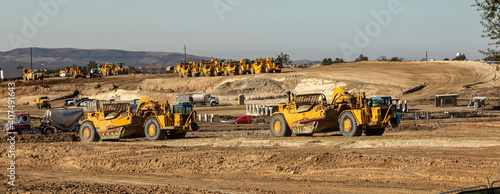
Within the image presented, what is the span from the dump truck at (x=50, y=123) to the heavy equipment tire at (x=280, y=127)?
60.9ft

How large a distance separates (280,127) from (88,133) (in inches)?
391

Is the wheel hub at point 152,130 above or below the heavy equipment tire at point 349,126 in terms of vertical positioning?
below

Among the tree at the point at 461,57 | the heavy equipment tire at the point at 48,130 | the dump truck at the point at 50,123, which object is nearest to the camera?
the dump truck at the point at 50,123

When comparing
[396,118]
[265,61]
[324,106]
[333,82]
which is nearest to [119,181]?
[324,106]

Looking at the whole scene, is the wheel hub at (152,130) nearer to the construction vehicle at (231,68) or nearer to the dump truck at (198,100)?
the dump truck at (198,100)

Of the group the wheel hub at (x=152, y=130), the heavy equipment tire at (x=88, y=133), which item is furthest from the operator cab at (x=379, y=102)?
the heavy equipment tire at (x=88, y=133)

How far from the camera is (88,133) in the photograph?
30.0 metres

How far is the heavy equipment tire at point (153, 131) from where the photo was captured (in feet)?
91.6

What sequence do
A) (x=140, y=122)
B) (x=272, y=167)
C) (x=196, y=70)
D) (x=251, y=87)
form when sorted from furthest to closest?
(x=196, y=70) → (x=251, y=87) → (x=140, y=122) → (x=272, y=167)

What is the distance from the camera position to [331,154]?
18453 millimetres

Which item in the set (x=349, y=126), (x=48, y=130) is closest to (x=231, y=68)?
(x=48, y=130)

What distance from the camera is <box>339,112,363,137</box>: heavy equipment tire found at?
80.5ft

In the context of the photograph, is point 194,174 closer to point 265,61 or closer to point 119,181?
point 119,181

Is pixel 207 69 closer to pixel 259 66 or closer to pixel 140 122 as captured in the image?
pixel 259 66
